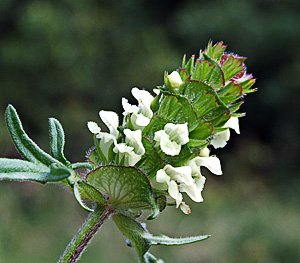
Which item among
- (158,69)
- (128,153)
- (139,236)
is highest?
(128,153)

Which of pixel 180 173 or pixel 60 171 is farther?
pixel 180 173

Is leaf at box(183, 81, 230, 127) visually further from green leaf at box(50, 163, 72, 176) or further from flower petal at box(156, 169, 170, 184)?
green leaf at box(50, 163, 72, 176)

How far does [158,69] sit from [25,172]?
513cm

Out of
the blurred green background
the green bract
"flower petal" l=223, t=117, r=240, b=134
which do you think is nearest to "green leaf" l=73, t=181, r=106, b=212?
the green bract

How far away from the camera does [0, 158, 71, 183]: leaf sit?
0.59 meters

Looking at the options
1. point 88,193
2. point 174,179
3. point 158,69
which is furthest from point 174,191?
point 158,69

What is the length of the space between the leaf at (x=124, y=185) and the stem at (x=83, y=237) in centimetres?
3

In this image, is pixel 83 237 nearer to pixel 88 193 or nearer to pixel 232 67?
pixel 88 193

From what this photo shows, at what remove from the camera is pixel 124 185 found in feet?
2.24

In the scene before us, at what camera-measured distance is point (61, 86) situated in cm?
574

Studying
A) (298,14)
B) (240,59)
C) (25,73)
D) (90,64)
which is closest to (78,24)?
(90,64)

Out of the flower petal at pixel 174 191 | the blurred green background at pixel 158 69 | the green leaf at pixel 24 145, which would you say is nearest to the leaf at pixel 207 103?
the flower petal at pixel 174 191

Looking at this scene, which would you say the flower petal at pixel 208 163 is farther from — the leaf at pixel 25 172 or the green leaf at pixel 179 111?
the leaf at pixel 25 172

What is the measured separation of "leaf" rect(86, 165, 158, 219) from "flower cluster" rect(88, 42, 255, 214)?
0.02 m
